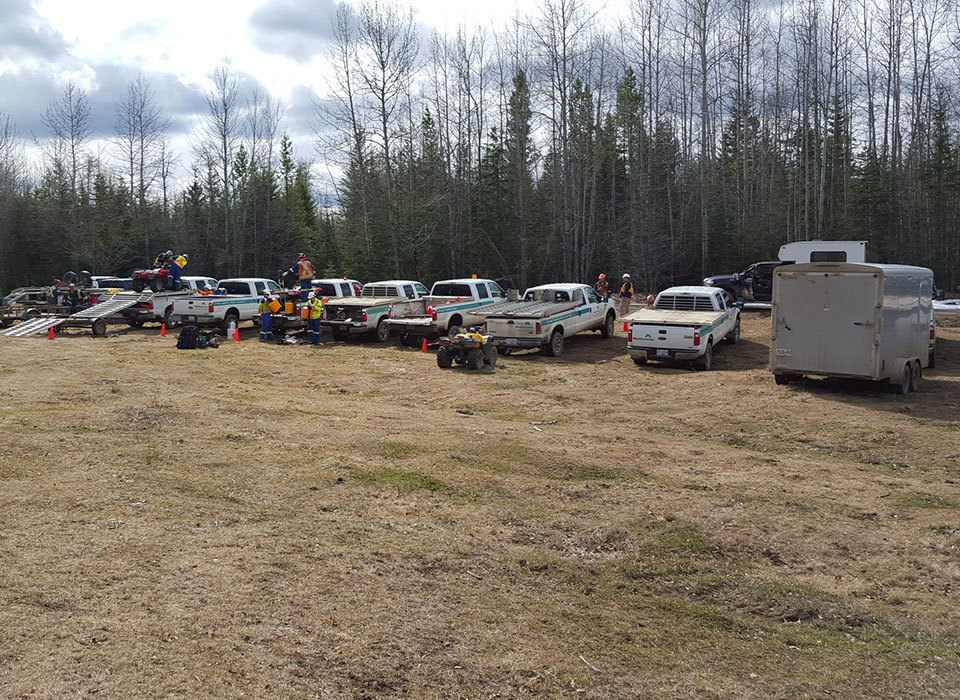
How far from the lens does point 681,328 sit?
1664cm

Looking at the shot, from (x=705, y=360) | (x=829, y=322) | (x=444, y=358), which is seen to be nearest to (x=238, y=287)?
(x=444, y=358)

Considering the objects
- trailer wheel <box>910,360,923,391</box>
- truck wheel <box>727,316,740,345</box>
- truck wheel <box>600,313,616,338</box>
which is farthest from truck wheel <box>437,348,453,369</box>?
trailer wheel <box>910,360,923,391</box>

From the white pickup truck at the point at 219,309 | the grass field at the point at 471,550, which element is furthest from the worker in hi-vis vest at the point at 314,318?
the grass field at the point at 471,550

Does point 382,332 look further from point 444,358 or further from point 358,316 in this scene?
point 444,358

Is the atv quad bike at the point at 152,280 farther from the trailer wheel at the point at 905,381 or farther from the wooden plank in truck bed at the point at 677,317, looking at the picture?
the trailer wheel at the point at 905,381

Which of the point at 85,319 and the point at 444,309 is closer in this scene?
the point at 444,309

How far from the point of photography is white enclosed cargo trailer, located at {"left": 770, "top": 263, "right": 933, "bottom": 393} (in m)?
13.1

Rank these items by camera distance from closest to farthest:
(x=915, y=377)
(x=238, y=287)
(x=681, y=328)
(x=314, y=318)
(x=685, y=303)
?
(x=915, y=377) < (x=681, y=328) < (x=685, y=303) < (x=314, y=318) < (x=238, y=287)

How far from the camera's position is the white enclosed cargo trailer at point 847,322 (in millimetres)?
13094

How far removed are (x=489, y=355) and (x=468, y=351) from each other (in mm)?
551

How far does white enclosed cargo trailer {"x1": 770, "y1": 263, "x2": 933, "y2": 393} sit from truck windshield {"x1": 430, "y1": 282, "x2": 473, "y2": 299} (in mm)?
9897

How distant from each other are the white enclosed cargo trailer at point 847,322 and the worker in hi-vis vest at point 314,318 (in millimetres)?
11913

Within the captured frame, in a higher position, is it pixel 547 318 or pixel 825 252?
pixel 825 252

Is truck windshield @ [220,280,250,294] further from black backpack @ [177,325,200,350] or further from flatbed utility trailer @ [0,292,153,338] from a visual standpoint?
black backpack @ [177,325,200,350]
